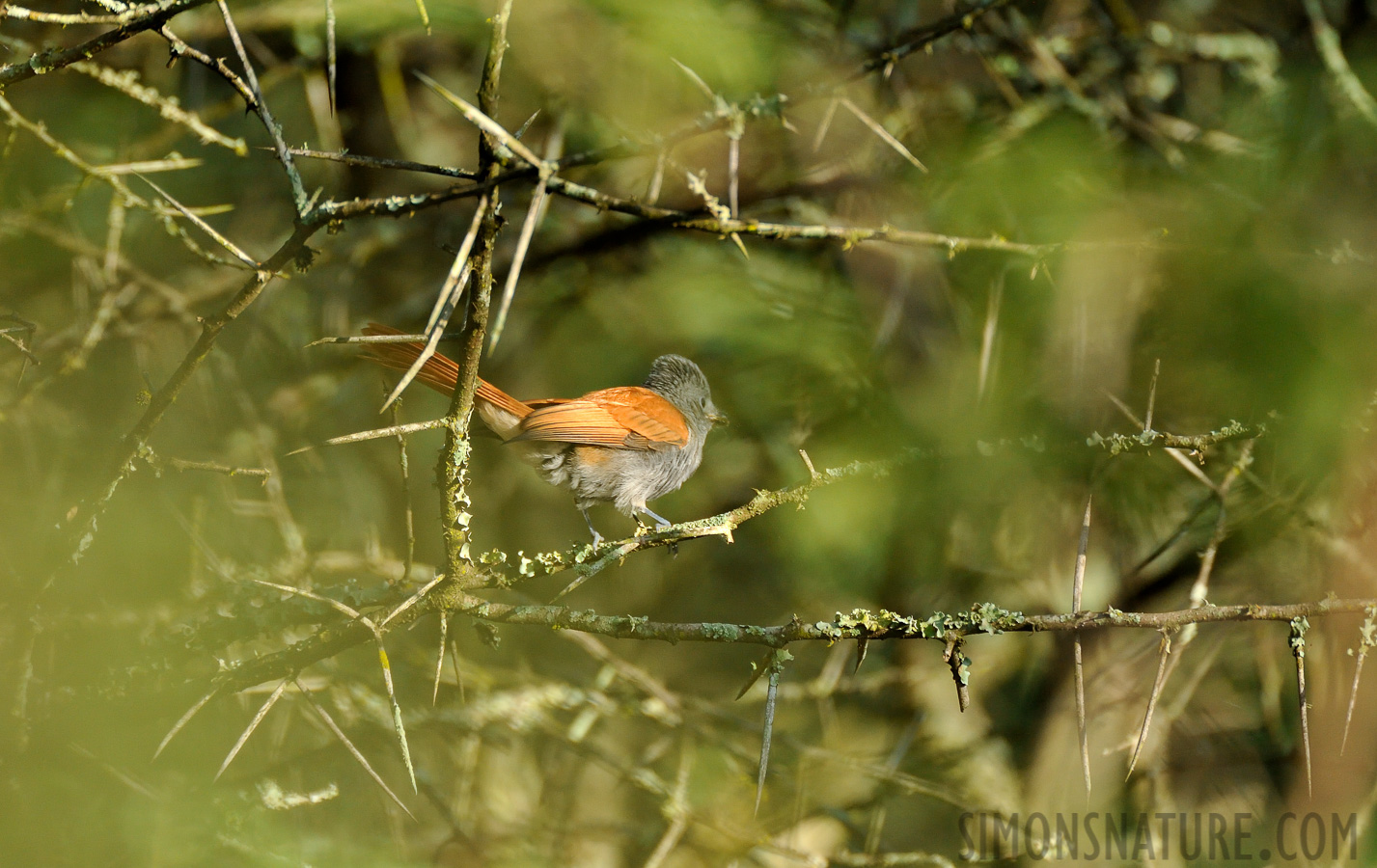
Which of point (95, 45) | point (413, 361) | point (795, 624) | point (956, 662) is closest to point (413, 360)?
point (413, 361)

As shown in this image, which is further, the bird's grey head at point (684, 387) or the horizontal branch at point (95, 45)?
the bird's grey head at point (684, 387)

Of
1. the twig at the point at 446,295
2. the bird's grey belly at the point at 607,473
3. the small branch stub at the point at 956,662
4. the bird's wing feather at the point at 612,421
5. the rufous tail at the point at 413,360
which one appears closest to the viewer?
the twig at the point at 446,295

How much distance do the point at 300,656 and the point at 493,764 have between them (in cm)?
264

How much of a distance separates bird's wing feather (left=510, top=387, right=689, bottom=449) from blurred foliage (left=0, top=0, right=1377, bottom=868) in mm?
949

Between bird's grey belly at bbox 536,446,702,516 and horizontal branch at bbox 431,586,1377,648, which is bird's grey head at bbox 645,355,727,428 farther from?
horizontal branch at bbox 431,586,1377,648

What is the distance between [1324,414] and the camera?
348 centimetres

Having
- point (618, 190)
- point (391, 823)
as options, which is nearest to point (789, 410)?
point (618, 190)

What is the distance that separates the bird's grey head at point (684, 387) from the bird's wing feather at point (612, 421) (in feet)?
0.50

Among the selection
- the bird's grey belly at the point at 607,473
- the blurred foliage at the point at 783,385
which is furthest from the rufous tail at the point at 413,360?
the blurred foliage at the point at 783,385

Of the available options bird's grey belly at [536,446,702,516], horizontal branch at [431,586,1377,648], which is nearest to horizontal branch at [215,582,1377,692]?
horizontal branch at [431,586,1377,648]

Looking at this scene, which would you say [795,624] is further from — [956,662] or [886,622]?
[956,662]

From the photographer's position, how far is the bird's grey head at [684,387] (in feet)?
13.0

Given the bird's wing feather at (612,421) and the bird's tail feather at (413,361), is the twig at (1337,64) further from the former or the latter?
the bird's tail feather at (413,361)

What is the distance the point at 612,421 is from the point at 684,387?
687 millimetres
